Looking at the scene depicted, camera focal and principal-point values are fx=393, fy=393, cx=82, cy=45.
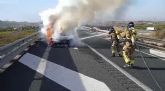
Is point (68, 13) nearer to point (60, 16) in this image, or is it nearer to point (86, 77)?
point (60, 16)

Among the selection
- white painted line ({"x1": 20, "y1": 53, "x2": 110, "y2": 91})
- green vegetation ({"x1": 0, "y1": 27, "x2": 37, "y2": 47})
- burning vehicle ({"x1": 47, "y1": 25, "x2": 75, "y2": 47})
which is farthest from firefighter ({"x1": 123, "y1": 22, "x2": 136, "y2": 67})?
green vegetation ({"x1": 0, "y1": 27, "x2": 37, "y2": 47})

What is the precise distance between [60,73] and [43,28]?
1816 cm

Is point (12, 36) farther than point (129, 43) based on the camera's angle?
Yes

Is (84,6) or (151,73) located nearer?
(151,73)

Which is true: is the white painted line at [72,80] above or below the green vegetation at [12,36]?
above

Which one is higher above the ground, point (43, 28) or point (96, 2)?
point (96, 2)

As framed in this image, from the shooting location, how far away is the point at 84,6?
29.8m

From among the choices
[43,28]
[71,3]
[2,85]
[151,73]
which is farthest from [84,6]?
[2,85]

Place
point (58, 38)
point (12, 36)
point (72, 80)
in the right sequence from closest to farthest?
point (72, 80) → point (58, 38) → point (12, 36)

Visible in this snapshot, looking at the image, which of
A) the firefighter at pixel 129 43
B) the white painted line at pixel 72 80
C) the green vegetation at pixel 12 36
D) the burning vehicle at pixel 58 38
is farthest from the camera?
the green vegetation at pixel 12 36

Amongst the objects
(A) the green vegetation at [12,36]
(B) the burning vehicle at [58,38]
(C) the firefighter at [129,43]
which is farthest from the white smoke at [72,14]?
(A) the green vegetation at [12,36]

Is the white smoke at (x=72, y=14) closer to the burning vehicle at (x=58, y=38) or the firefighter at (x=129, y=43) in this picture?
the burning vehicle at (x=58, y=38)

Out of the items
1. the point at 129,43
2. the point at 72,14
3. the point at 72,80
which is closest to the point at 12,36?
the point at 72,14

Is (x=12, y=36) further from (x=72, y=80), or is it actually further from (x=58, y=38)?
(x=72, y=80)
